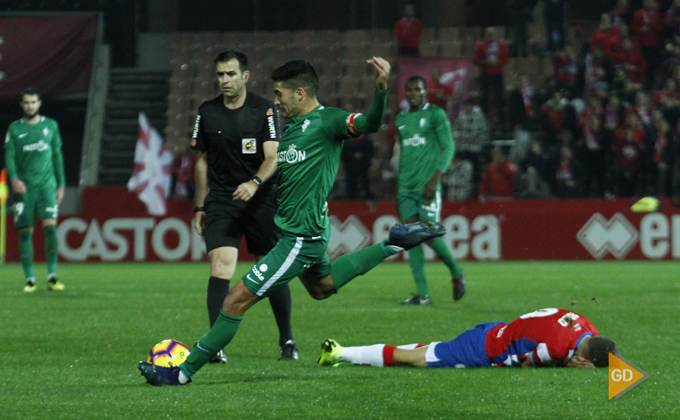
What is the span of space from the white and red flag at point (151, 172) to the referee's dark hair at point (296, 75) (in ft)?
40.7

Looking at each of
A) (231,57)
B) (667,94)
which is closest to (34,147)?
(231,57)

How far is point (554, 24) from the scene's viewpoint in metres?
19.9

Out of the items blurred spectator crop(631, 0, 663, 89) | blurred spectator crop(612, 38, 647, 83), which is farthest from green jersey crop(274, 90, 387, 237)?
blurred spectator crop(631, 0, 663, 89)

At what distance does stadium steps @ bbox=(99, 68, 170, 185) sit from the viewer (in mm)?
21766

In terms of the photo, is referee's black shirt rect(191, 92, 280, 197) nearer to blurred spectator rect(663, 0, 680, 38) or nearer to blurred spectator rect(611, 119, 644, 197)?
blurred spectator rect(611, 119, 644, 197)

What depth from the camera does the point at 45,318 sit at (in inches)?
332

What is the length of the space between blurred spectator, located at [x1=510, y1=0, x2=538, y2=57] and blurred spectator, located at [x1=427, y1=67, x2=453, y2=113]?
2195mm

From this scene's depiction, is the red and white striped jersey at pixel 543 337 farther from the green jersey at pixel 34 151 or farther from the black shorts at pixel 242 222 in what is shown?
the green jersey at pixel 34 151

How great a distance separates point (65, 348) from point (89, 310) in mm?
2561

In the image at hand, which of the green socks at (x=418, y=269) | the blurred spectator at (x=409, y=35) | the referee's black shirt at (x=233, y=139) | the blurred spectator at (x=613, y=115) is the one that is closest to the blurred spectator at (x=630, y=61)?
the blurred spectator at (x=613, y=115)

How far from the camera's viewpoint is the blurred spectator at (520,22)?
20.2 meters

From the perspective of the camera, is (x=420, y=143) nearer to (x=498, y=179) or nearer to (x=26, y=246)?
(x=26, y=246)

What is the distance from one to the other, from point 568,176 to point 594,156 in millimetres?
661

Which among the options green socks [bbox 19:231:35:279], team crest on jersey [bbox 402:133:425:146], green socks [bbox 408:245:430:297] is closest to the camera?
green socks [bbox 408:245:430:297]
